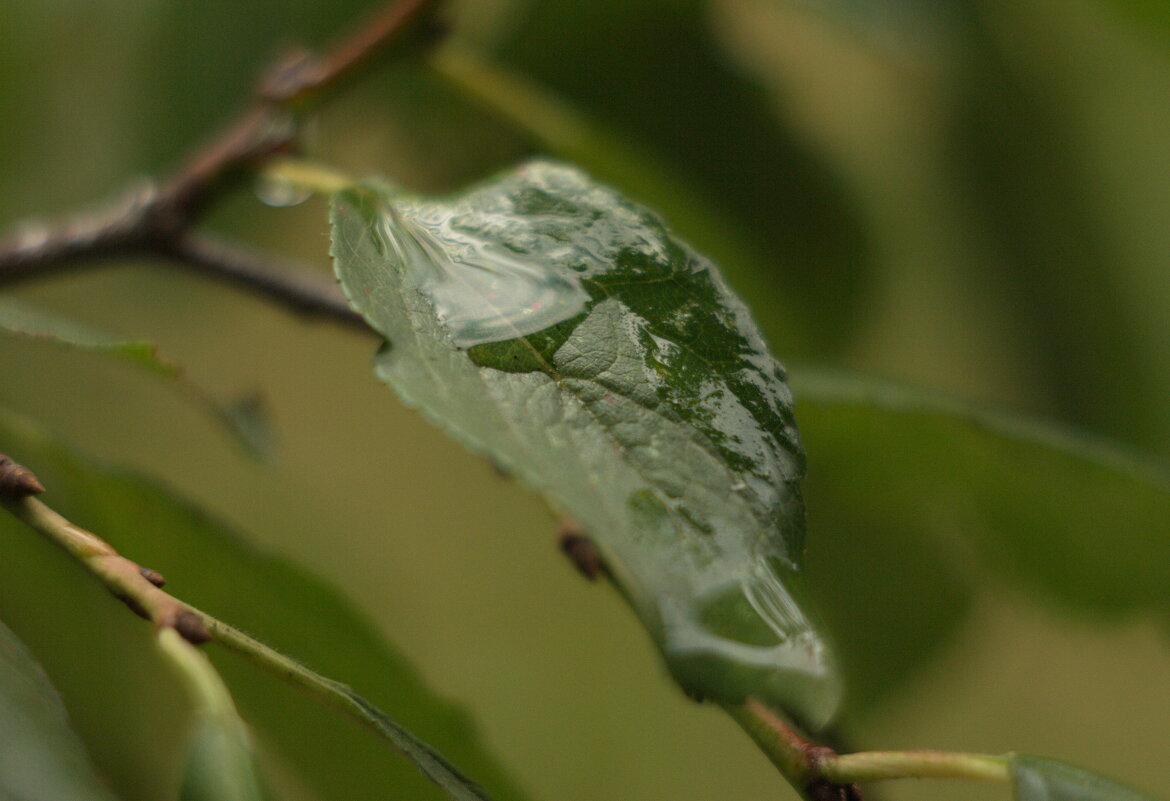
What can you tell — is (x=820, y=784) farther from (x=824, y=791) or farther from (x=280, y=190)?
(x=280, y=190)

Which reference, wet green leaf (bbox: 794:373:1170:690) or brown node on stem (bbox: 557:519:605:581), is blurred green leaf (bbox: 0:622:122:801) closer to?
brown node on stem (bbox: 557:519:605:581)

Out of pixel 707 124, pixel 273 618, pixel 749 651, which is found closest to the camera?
pixel 749 651

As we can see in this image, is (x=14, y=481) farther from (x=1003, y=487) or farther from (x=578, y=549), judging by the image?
(x=1003, y=487)

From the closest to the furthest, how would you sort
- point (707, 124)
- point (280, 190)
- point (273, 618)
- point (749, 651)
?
point (749, 651) < point (273, 618) < point (280, 190) < point (707, 124)

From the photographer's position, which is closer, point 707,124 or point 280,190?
point 280,190

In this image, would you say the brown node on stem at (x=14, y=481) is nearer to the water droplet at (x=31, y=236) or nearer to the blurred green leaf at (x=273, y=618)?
the blurred green leaf at (x=273, y=618)

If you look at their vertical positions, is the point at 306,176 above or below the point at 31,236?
above

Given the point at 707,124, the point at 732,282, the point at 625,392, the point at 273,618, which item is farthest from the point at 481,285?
the point at 707,124
